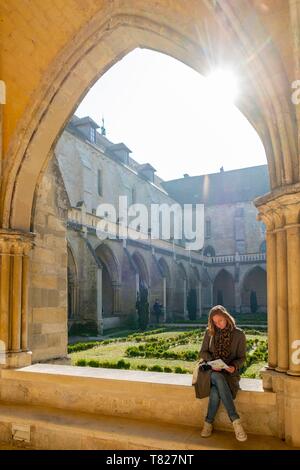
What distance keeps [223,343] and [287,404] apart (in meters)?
0.63

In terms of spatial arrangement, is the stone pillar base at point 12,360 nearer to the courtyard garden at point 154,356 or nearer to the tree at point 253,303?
the courtyard garden at point 154,356

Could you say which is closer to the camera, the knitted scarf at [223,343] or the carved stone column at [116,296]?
the knitted scarf at [223,343]

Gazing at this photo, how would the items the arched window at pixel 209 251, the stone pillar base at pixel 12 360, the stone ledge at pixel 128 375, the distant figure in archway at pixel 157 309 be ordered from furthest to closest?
the arched window at pixel 209 251, the distant figure in archway at pixel 157 309, the stone pillar base at pixel 12 360, the stone ledge at pixel 128 375

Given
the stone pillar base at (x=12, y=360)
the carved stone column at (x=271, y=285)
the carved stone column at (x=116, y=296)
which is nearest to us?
the carved stone column at (x=271, y=285)

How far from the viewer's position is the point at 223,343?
3.34 m

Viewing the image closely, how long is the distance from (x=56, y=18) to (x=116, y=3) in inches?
31.4

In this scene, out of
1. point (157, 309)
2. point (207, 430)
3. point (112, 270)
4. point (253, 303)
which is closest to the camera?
point (207, 430)

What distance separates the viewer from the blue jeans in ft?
10.2

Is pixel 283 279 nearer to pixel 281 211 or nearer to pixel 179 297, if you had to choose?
pixel 281 211

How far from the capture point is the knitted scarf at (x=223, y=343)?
3.31 metres

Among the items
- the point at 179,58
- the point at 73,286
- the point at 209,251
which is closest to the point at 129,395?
→ the point at 179,58

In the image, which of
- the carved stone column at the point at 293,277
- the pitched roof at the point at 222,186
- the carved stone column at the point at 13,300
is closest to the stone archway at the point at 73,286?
the carved stone column at the point at 13,300

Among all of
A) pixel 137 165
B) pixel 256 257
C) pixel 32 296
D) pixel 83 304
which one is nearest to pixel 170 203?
pixel 137 165

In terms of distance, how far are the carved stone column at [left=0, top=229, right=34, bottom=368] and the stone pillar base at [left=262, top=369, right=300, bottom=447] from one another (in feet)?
8.70
